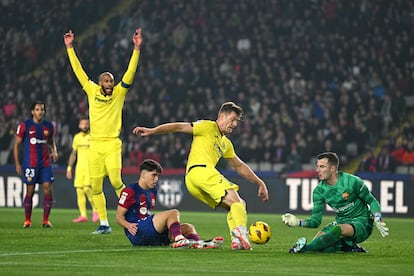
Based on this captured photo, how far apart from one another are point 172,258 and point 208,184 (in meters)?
1.59

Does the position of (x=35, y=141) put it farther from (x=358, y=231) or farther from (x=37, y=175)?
(x=358, y=231)

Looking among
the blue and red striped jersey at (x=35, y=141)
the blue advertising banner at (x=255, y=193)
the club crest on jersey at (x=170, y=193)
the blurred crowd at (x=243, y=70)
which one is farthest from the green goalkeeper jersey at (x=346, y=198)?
the blurred crowd at (x=243, y=70)

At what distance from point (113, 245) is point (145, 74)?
19752 millimetres

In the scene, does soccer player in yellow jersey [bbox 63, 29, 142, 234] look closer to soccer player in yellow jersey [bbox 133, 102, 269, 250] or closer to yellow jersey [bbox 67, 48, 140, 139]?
yellow jersey [bbox 67, 48, 140, 139]

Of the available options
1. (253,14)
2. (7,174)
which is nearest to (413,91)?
(253,14)

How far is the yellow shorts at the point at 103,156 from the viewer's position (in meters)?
14.5

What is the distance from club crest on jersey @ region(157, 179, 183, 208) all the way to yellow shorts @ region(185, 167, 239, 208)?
13402 mm

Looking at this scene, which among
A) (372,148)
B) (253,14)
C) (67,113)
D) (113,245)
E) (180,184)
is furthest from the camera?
(253,14)

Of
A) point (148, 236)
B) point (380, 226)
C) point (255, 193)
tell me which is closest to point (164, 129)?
point (148, 236)

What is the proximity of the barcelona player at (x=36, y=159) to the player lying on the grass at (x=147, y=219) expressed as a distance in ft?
16.8

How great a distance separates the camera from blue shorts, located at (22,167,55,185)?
1625cm

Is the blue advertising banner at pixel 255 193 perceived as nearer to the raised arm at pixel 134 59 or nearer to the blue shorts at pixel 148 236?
the raised arm at pixel 134 59

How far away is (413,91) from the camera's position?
28297 millimetres

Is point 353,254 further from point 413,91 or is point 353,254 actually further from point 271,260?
point 413,91
